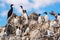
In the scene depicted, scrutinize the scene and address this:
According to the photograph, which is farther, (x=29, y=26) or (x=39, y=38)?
(x=29, y=26)

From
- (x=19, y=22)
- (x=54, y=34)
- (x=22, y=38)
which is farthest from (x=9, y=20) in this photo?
(x=54, y=34)

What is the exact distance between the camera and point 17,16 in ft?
162

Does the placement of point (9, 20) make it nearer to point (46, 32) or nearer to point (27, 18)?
point (27, 18)

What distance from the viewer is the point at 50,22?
44625 millimetres

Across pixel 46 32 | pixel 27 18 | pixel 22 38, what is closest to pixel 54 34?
pixel 46 32

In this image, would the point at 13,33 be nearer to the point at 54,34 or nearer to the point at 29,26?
the point at 29,26

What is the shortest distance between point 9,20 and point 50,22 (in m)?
6.67

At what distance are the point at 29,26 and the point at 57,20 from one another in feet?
14.4

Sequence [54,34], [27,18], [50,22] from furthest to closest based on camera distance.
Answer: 1. [27,18]
2. [50,22]
3. [54,34]

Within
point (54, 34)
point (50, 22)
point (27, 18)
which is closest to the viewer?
point (54, 34)

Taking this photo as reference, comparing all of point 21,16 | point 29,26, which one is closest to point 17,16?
point 21,16

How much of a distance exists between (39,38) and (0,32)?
7.86 m

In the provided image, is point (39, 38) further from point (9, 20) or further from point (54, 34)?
point (9, 20)

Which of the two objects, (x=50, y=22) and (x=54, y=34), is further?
(x=50, y=22)
